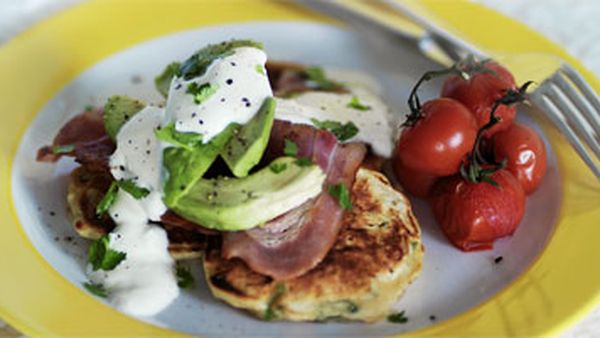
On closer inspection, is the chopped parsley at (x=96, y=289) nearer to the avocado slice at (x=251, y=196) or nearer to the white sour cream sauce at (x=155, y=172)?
the white sour cream sauce at (x=155, y=172)

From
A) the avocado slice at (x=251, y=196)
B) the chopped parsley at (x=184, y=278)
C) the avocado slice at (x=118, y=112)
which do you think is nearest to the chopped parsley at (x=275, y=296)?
the avocado slice at (x=251, y=196)

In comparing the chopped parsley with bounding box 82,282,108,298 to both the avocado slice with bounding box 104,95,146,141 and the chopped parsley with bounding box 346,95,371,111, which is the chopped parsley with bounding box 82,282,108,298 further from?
the chopped parsley with bounding box 346,95,371,111

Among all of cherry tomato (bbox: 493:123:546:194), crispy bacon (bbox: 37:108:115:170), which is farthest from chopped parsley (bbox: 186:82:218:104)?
cherry tomato (bbox: 493:123:546:194)

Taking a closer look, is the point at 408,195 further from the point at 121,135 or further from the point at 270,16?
the point at 270,16

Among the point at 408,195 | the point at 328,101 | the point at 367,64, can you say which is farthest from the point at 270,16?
the point at 408,195

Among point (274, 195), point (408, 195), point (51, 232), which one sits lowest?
point (51, 232)

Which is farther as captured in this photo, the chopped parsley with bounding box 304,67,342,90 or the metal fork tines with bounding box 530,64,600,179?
the chopped parsley with bounding box 304,67,342,90

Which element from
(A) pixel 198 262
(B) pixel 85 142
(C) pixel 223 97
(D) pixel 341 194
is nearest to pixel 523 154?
(D) pixel 341 194
